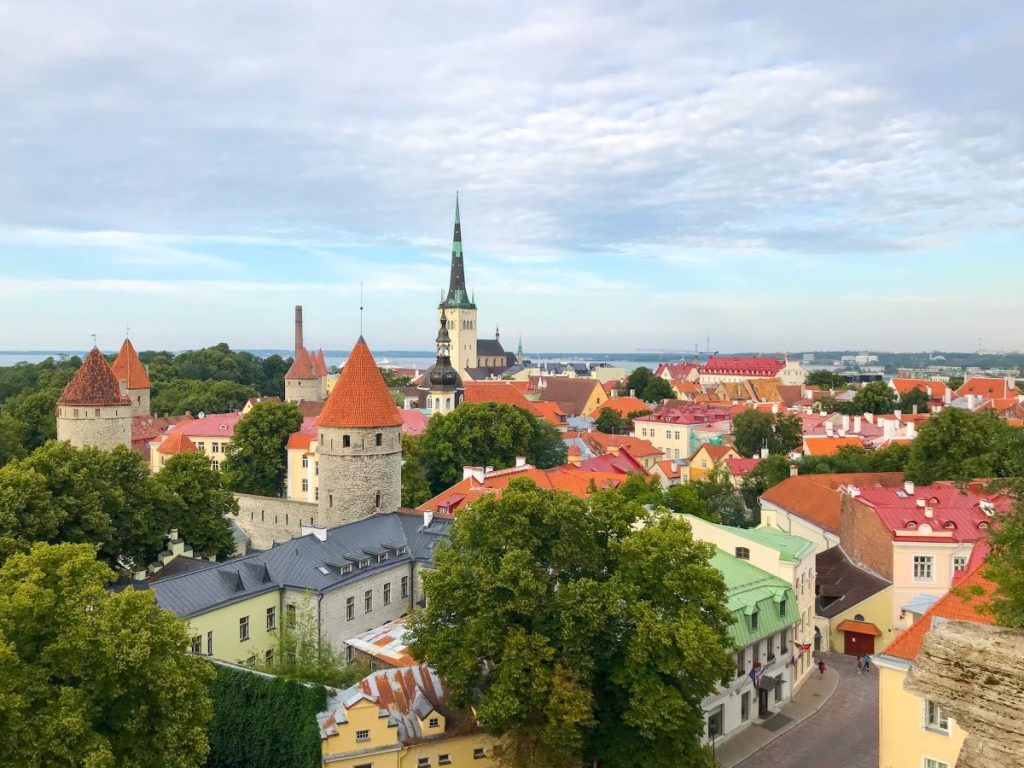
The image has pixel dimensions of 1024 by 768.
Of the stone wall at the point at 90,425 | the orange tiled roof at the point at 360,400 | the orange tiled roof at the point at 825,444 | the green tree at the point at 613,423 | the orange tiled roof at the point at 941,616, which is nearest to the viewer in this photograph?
the orange tiled roof at the point at 941,616

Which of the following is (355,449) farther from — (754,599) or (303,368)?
(303,368)

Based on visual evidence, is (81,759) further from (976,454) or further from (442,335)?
(442,335)

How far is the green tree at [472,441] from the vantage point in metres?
45.4

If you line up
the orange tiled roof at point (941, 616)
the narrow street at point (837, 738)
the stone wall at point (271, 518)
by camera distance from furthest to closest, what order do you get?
the stone wall at point (271, 518), the narrow street at point (837, 738), the orange tiled roof at point (941, 616)

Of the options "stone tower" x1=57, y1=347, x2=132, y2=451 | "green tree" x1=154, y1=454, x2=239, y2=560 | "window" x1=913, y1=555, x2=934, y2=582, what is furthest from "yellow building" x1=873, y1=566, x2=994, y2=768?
"stone tower" x1=57, y1=347, x2=132, y2=451

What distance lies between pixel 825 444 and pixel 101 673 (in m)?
46.4

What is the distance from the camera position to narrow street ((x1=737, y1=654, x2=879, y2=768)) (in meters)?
21.0

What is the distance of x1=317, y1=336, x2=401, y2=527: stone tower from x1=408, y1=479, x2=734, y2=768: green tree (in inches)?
536

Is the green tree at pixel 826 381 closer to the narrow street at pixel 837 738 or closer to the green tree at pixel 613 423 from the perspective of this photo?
the green tree at pixel 613 423

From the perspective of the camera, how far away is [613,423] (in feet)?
255

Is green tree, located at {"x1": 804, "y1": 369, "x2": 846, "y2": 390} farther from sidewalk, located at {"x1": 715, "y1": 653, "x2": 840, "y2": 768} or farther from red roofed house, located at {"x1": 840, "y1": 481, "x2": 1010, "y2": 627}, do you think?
sidewalk, located at {"x1": 715, "y1": 653, "x2": 840, "y2": 768}

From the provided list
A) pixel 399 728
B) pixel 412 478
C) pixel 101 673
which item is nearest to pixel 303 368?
pixel 412 478

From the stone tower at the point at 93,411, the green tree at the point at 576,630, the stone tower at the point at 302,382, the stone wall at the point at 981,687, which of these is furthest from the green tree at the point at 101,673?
the stone tower at the point at 302,382

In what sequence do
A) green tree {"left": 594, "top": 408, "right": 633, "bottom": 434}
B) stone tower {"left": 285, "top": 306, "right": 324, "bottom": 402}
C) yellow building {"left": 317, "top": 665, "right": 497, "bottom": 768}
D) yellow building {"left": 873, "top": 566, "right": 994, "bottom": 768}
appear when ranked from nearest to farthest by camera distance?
yellow building {"left": 873, "top": 566, "right": 994, "bottom": 768}
yellow building {"left": 317, "top": 665, "right": 497, "bottom": 768}
stone tower {"left": 285, "top": 306, "right": 324, "bottom": 402}
green tree {"left": 594, "top": 408, "right": 633, "bottom": 434}
